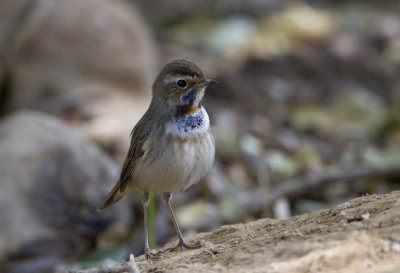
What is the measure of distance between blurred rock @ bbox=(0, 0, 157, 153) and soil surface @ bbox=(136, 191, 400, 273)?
5.86m

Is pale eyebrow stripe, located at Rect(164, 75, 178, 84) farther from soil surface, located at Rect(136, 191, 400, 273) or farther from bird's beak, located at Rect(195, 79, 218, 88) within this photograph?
soil surface, located at Rect(136, 191, 400, 273)

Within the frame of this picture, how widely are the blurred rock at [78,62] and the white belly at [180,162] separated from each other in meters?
4.74

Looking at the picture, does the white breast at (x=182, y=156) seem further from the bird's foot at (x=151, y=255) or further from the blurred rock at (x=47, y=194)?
the blurred rock at (x=47, y=194)

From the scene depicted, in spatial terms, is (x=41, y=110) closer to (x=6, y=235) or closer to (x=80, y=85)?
(x=80, y=85)

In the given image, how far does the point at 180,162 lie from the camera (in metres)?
6.14

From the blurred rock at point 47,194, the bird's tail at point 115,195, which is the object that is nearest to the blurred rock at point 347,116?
the blurred rock at point 47,194

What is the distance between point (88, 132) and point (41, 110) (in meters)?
1.16

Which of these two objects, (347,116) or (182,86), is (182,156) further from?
(347,116)

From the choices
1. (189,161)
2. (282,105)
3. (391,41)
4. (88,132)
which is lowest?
(189,161)

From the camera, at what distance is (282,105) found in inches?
538

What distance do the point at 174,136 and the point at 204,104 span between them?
683 cm

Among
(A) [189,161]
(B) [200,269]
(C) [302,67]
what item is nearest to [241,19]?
(C) [302,67]

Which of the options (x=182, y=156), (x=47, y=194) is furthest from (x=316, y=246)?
(x=47, y=194)

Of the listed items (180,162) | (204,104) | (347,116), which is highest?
(204,104)
